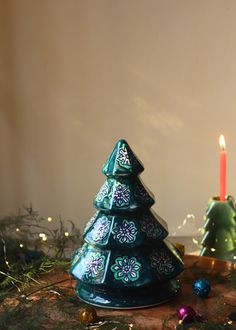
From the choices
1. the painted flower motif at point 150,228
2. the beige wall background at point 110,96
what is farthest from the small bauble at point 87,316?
the beige wall background at point 110,96

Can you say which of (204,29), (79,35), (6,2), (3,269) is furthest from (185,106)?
(3,269)

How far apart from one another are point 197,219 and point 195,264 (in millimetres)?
428

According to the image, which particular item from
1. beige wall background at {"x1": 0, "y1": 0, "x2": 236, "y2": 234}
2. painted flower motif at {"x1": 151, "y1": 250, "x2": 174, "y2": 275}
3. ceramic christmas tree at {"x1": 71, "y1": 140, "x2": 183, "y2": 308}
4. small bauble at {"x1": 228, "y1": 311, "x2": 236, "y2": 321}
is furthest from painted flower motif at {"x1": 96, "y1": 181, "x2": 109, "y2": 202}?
beige wall background at {"x1": 0, "y1": 0, "x2": 236, "y2": 234}

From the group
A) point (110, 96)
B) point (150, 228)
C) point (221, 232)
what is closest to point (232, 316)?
point (150, 228)

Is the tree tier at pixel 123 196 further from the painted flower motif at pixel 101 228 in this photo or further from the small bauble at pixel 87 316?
the small bauble at pixel 87 316

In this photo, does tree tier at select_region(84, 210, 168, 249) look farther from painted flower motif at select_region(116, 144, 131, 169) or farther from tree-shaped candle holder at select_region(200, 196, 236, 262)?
tree-shaped candle holder at select_region(200, 196, 236, 262)

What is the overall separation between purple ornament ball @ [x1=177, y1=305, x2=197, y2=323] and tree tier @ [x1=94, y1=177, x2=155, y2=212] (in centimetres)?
15

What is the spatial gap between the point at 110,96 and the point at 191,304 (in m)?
0.63

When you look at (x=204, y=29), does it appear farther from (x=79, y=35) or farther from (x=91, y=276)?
(x=91, y=276)

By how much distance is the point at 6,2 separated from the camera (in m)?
1.28

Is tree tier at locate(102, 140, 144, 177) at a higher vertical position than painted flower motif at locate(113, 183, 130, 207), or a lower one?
higher

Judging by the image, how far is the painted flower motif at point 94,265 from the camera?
Answer: 81 centimetres

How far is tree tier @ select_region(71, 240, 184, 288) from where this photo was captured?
2.60ft

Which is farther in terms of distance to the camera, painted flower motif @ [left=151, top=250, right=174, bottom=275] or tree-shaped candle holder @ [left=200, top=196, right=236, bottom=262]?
tree-shaped candle holder @ [left=200, top=196, right=236, bottom=262]
